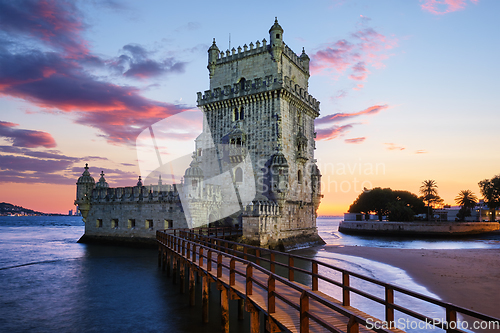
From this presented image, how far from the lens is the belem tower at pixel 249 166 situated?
2998 centimetres

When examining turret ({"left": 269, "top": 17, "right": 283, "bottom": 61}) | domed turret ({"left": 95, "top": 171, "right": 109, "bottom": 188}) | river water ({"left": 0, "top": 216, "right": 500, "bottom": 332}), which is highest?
turret ({"left": 269, "top": 17, "right": 283, "bottom": 61})

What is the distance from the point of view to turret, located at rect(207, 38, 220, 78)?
36156mm

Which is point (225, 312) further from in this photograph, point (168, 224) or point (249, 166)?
point (168, 224)

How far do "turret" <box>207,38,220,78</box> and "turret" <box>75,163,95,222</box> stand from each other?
65.3 feet

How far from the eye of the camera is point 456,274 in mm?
20625

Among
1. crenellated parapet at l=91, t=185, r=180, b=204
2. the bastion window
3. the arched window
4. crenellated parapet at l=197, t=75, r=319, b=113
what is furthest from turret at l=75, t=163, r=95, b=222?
the arched window

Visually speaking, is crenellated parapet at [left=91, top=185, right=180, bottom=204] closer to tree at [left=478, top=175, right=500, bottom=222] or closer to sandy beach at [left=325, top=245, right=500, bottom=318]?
sandy beach at [left=325, top=245, right=500, bottom=318]

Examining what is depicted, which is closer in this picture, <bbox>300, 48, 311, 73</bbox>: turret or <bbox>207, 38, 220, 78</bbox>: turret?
<bbox>207, 38, 220, 78</bbox>: turret

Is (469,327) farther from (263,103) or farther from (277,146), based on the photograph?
(263,103)

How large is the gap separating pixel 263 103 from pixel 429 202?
6486 centimetres

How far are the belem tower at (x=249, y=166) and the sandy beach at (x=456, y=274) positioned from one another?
762cm

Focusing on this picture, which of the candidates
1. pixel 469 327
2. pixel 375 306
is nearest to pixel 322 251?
pixel 375 306

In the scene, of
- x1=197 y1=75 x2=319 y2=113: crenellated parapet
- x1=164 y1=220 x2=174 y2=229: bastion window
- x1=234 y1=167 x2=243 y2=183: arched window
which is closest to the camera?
x1=197 y1=75 x2=319 y2=113: crenellated parapet

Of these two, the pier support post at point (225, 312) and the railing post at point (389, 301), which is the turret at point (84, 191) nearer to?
the pier support post at point (225, 312)
